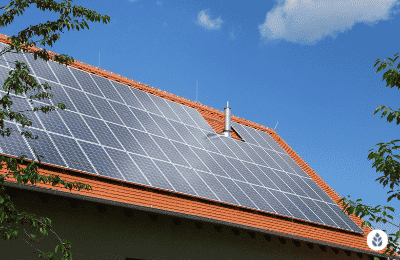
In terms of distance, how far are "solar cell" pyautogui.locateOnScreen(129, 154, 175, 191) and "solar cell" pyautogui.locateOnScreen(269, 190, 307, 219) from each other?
14.7 feet

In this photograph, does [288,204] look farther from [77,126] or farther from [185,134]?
[77,126]

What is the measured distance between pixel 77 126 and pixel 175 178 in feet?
10.1

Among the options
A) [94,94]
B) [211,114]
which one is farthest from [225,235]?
[211,114]

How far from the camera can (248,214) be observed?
12.9m

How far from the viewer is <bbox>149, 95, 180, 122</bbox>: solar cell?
1552cm

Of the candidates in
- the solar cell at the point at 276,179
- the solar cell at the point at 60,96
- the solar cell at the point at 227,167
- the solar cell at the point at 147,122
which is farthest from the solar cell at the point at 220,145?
the solar cell at the point at 60,96

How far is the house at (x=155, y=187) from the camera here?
978 cm

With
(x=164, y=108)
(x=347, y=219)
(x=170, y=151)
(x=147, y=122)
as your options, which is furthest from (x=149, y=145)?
(x=347, y=219)

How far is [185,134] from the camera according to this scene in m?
14.9

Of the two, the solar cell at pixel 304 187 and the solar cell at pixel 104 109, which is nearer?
the solar cell at pixel 104 109

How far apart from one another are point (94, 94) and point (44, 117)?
112 inches

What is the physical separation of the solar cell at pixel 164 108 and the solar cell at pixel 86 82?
104 inches

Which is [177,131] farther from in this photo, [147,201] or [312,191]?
[312,191]

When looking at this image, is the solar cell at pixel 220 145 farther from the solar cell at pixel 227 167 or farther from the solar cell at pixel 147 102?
the solar cell at pixel 147 102
